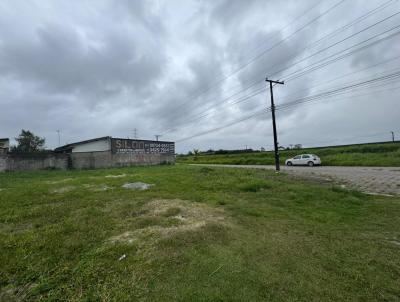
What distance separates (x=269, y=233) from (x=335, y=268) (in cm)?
138

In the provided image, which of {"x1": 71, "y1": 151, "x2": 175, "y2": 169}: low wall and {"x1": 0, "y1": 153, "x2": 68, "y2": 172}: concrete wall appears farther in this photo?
{"x1": 71, "y1": 151, "x2": 175, "y2": 169}: low wall

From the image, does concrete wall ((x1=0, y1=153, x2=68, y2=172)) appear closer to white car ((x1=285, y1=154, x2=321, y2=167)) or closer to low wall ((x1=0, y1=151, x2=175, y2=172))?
low wall ((x1=0, y1=151, x2=175, y2=172))

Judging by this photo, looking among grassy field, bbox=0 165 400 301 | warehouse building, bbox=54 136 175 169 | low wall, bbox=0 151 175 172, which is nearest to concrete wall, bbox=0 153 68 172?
low wall, bbox=0 151 175 172

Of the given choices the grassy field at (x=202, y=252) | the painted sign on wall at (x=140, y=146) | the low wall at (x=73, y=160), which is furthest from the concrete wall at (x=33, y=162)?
the grassy field at (x=202, y=252)

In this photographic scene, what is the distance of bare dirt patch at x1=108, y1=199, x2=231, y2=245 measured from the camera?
4.23 meters

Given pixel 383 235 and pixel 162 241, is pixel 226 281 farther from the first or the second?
pixel 383 235

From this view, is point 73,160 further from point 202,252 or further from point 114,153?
point 202,252

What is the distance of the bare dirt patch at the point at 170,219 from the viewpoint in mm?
4227

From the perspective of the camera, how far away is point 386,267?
3.05m

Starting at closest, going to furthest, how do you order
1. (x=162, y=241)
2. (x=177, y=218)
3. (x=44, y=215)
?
(x=162, y=241)
(x=177, y=218)
(x=44, y=215)

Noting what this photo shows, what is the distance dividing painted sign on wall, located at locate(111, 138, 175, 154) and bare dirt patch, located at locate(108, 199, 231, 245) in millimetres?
24350

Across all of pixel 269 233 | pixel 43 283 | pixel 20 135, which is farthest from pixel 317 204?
pixel 20 135

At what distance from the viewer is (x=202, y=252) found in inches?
139

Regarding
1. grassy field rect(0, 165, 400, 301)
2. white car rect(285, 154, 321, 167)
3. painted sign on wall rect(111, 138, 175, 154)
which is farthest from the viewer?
painted sign on wall rect(111, 138, 175, 154)
